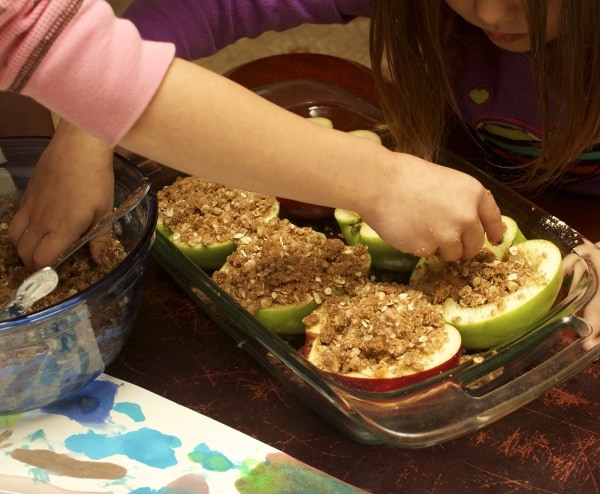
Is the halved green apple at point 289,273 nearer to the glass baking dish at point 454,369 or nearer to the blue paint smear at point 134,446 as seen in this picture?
the glass baking dish at point 454,369

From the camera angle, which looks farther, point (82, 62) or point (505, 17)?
point (505, 17)

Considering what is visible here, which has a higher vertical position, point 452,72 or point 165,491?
point 452,72

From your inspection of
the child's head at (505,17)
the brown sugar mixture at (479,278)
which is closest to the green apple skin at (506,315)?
the brown sugar mixture at (479,278)

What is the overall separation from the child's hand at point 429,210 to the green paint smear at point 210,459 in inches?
9.4

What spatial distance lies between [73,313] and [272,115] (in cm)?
23

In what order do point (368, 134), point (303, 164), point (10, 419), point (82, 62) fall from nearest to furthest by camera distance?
point (82, 62) → point (303, 164) → point (10, 419) → point (368, 134)

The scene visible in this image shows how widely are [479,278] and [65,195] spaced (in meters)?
0.40

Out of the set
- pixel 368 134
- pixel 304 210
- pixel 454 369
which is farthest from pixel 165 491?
pixel 368 134

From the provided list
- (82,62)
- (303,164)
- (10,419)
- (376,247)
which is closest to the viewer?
(82,62)

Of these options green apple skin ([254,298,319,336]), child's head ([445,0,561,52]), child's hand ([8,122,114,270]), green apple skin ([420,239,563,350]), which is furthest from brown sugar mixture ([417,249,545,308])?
child's hand ([8,122,114,270])

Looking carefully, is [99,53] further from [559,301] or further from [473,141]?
[473,141]

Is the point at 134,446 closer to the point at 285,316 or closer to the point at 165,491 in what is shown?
the point at 165,491

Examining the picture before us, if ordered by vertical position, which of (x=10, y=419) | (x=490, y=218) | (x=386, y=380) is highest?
(x=490, y=218)

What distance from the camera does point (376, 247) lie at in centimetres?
78
